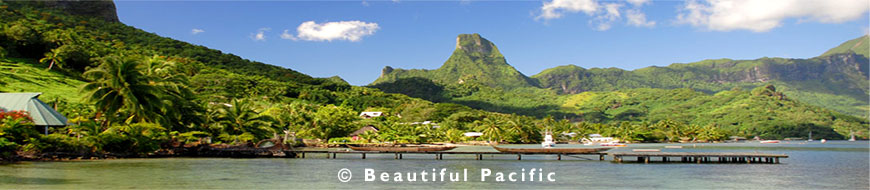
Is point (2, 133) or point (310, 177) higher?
point (2, 133)

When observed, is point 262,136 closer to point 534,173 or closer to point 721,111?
point 534,173

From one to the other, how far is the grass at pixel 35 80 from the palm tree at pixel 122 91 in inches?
732

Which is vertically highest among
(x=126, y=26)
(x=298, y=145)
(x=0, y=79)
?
(x=126, y=26)

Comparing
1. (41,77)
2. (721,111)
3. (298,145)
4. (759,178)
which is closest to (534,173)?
(759,178)

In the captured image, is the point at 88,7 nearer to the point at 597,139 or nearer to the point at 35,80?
the point at 35,80

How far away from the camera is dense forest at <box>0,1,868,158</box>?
40.2 metres

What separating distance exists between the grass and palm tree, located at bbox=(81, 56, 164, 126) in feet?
61.0

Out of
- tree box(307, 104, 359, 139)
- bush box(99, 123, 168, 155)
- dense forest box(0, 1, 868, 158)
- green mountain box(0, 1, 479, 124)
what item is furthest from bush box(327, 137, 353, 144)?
bush box(99, 123, 168, 155)

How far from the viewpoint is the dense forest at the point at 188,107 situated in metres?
40.2

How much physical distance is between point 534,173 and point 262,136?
106 feet

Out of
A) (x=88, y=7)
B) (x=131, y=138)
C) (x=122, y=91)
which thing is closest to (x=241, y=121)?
(x=131, y=138)

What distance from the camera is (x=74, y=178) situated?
84.0 feet

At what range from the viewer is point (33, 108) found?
120ft

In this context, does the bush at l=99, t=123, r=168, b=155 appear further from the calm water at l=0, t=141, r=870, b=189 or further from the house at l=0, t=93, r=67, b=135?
the house at l=0, t=93, r=67, b=135
